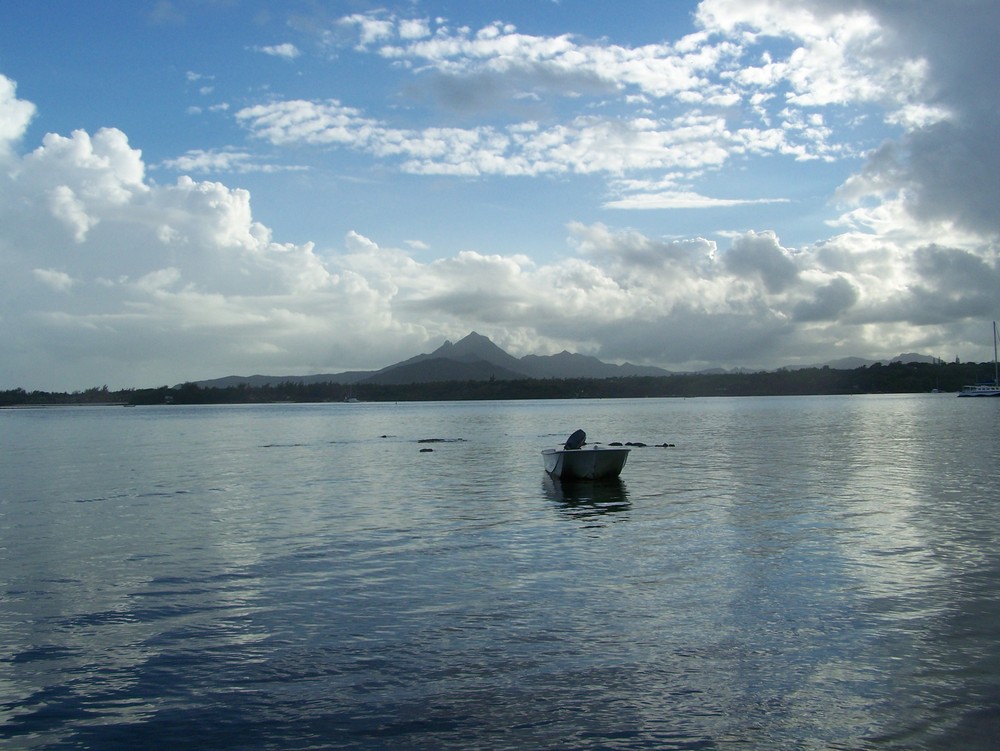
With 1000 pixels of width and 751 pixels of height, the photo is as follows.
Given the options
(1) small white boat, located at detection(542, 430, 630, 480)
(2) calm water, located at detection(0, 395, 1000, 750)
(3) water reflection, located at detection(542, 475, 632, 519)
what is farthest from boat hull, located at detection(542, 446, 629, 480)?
(2) calm water, located at detection(0, 395, 1000, 750)

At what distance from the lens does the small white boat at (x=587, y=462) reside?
32.9 meters

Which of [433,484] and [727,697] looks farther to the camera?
[433,484]

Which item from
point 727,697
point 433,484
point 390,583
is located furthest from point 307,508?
point 727,697

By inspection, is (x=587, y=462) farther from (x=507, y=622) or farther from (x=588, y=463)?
(x=507, y=622)

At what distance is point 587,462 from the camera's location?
33.0 metres

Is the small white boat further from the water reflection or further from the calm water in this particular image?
the calm water

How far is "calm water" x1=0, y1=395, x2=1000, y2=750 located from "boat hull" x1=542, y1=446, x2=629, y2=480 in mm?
3986

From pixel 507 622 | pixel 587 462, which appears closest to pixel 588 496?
pixel 587 462

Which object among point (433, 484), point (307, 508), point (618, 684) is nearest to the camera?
point (618, 684)

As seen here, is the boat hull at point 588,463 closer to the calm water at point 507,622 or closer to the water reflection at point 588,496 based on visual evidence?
the water reflection at point 588,496

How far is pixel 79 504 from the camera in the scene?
2836cm

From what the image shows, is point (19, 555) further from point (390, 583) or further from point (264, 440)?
point (264, 440)

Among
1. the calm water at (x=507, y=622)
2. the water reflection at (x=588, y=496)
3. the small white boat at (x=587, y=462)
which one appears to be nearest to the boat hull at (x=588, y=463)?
the small white boat at (x=587, y=462)

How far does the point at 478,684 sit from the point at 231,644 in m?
4.15
